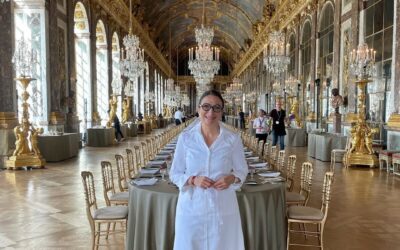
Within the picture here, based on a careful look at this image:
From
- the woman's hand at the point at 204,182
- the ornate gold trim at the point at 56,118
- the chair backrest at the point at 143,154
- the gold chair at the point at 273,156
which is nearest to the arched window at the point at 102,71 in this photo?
the ornate gold trim at the point at 56,118

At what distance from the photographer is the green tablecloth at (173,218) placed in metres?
3.33

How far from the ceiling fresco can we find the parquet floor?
1589 cm

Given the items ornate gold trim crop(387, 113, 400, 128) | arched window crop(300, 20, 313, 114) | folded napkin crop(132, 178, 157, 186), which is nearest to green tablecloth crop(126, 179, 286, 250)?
folded napkin crop(132, 178, 157, 186)

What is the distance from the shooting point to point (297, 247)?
4184 mm

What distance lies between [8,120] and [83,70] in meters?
6.62

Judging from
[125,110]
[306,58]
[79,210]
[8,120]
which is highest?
[306,58]

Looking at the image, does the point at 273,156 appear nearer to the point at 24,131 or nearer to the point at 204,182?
the point at 204,182

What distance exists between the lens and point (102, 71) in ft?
61.2

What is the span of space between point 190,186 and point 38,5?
11.0 metres

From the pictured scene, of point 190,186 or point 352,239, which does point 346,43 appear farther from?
point 190,186

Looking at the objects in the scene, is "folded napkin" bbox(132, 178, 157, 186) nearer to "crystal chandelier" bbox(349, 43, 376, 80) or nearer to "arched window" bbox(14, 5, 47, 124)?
"crystal chandelier" bbox(349, 43, 376, 80)

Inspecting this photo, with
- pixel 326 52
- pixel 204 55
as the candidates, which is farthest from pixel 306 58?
pixel 204 55

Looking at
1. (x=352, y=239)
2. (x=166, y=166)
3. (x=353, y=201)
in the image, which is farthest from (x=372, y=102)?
(x=166, y=166)

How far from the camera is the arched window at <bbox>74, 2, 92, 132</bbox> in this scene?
1577 cm
